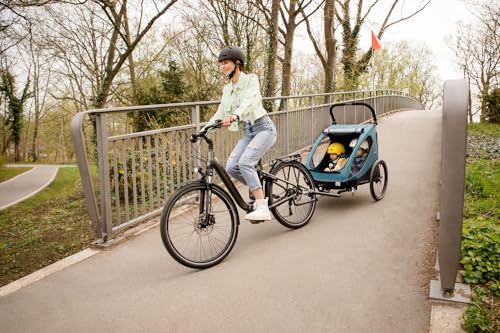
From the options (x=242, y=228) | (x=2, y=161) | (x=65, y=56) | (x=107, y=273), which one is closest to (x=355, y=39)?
(x=65, y=56)

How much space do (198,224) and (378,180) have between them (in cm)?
306

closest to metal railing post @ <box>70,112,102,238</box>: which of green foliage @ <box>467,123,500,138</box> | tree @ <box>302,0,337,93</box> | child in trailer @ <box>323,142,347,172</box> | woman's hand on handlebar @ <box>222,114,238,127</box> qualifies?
woman's hand on handlebar @ <box>222,114,238,127</box>

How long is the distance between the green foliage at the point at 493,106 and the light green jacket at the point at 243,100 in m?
Answer: 15.5

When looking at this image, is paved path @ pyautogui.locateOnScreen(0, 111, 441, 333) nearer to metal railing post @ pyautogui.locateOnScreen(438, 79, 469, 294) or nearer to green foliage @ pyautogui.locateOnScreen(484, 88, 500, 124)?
metal railing post @ pyautogui.locateOnScreen(438, 79, 469, 294)

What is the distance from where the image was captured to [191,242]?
4.48 meters

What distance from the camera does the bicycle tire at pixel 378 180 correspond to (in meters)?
6.08

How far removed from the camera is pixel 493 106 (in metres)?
17.5

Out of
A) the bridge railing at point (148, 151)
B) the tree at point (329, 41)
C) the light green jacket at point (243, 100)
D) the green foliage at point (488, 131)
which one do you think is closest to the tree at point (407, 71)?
the tree at point (329, 41)

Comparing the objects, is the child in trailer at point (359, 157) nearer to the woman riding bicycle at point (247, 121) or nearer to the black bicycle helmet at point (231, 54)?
the woman riding bicycle at point (247, 121)

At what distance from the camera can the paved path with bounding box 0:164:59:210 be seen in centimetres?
2150

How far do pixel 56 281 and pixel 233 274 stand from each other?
5.30 ft

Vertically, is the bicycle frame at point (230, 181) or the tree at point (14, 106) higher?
the tree at point (14, 106)

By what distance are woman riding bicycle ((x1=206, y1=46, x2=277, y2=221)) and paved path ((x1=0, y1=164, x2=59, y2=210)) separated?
17.6 metres

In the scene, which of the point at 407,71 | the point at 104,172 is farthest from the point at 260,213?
the point at 407,71
